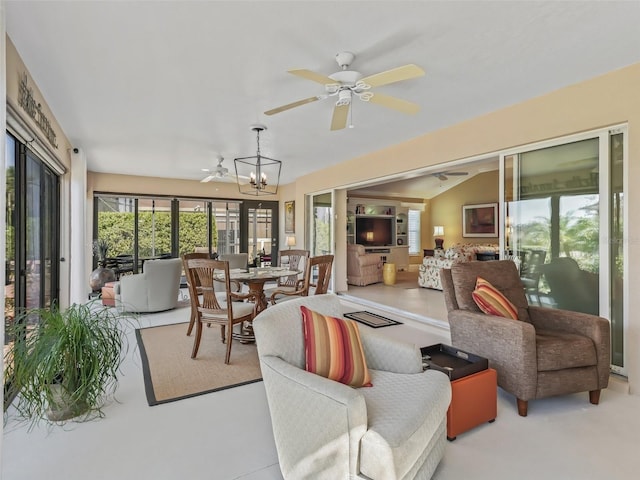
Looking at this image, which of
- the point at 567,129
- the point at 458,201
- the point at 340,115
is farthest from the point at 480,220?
the point at 340,115

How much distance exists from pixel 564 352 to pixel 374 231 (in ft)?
24.9

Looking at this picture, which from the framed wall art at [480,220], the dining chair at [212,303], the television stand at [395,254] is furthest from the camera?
the television stand at [395,254]

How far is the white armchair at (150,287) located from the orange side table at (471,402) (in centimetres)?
444

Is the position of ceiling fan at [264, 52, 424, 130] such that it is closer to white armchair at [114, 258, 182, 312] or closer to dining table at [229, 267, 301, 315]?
dining table at [229, 267, 301, 315]

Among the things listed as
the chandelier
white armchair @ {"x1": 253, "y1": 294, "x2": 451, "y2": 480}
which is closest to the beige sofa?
the chandelier

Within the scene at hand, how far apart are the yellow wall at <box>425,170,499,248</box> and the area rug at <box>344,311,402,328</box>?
6.04 metres

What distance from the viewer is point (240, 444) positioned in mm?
2066

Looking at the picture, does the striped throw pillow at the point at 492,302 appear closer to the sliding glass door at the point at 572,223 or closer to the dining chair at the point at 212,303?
the sliding glass door at the point at 572,223

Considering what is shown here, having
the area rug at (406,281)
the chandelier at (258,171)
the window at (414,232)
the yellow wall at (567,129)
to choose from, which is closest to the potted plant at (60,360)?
the chandelier at (258,171)

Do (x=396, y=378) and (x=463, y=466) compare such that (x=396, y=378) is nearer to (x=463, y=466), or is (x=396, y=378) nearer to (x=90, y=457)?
A: (x=463, y=466)

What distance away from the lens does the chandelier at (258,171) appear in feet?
14.5

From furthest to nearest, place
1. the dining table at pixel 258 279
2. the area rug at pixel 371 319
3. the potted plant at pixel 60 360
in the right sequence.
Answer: the area rug at pixel 371 319, the dining table at pixel 258 279, the potted plant at pixel 60 360

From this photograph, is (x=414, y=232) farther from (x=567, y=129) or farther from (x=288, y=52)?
(x=288, y=52)

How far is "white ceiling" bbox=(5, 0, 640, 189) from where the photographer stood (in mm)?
2102
